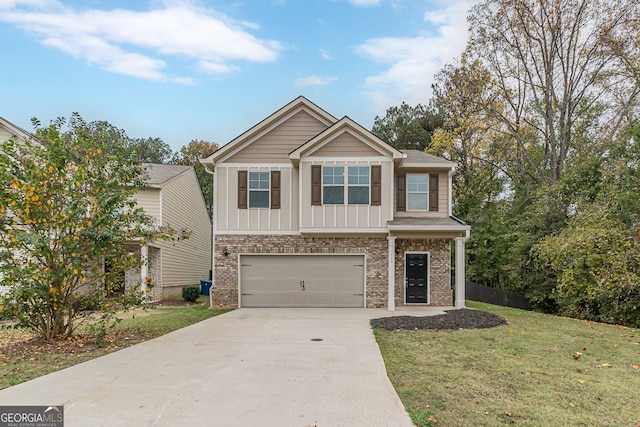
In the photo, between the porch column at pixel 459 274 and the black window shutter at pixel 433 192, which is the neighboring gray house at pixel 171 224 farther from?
the porch column at pixel 459 274

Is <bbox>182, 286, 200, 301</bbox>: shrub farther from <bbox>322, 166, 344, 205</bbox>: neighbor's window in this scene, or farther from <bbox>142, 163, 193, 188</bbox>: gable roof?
<bbox>322, 166, 344, 205</bbox>: neighbor's window

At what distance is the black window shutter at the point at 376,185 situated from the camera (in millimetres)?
13148

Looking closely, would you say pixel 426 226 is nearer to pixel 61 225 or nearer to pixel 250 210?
pixel 250 210

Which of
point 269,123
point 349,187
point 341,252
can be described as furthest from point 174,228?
point 349,187

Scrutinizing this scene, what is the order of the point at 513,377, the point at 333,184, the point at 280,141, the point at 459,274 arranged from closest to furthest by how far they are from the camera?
1. the point at 513,377
2. the point at 333,184
3. the point at 459,274
4. the point at 280,141

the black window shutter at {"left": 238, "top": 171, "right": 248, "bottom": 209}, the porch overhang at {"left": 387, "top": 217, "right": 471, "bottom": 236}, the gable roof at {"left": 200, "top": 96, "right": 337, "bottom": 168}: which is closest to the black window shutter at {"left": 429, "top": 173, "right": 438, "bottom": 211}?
the porch overhang at {"left": 387, "top": 217, "right": 471, "bottom": 236}

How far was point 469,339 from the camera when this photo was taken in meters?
8.16

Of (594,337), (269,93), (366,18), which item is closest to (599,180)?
(594,337)

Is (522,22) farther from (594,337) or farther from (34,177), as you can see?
(34,177)

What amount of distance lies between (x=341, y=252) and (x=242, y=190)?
4060mm

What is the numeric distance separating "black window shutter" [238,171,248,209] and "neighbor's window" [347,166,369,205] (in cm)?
Answer: 361

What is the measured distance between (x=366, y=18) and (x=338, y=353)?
13659mm

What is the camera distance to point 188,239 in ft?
64.2

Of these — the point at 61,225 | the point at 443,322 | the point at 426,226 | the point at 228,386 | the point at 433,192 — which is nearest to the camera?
the point at 228,386
